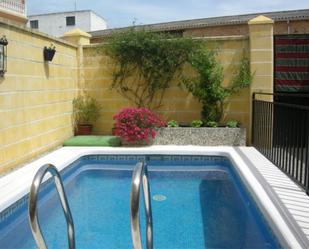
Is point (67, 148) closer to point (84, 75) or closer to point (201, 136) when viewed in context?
point (84, 75)

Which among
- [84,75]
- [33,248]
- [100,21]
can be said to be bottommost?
[33,248]

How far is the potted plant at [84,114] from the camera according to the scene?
29.8 ft

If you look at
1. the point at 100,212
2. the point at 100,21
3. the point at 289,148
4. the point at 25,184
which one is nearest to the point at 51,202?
the point at 25,184

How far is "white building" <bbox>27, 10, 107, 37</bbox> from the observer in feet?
128

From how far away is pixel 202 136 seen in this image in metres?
8.18

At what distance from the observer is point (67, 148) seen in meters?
7.89

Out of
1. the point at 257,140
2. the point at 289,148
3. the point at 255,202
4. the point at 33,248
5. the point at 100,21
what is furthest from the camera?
the point at 100,21

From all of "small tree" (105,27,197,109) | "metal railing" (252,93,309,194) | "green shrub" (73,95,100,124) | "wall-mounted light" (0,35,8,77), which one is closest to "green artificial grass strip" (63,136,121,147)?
"green shrub" (73,95,100,124)

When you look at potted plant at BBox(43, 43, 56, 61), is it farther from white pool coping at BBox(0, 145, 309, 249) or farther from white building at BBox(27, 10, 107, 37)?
white building at BBox(27, 10, 107, 37)

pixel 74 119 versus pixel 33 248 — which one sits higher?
pixel 74 119

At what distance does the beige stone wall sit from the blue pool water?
36.5 inches

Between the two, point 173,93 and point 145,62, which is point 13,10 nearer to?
point 145,62

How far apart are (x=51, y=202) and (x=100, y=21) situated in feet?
129

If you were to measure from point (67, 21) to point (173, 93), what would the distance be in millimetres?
34480
